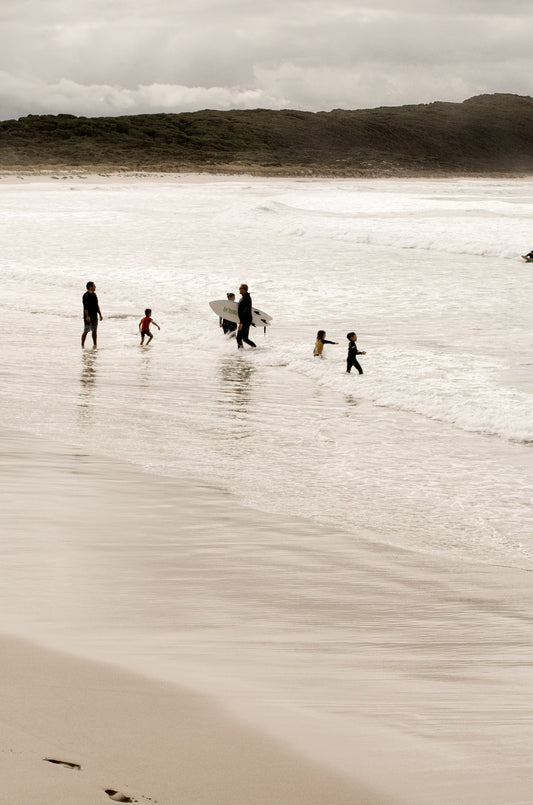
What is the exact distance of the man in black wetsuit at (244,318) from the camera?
18594 millimetres

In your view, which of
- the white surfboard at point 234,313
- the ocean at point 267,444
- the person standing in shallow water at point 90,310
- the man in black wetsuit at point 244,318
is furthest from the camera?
the white surfboard at point 234,313

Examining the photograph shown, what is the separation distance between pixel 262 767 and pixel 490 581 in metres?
3.79

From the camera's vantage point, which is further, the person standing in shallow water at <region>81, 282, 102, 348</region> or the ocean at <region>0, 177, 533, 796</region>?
the person standing in shallow water at <region>81, 282, 102, 348</region>

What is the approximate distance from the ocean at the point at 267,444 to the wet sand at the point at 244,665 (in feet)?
0.12

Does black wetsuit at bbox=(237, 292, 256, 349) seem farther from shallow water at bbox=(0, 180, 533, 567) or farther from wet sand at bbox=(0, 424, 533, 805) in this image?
wet sand at bbox=(0, 424, 533, 805)

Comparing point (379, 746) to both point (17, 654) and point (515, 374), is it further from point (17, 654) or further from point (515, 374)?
point (515, 374)

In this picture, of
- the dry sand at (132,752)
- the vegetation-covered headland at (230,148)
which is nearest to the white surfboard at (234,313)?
the dry sand at (132,752)

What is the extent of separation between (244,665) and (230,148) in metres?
150

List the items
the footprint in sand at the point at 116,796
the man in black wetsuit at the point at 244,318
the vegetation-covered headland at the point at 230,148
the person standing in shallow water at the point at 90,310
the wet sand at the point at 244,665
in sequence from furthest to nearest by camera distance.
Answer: the vegetation-covered headland at the point at 230,148
the man in black wetsuit at the point at 244,318
the person standing in shallow water at the point at 90,310
the wet sand at the point at 244,665
the footprint in sand at the point at 116,796

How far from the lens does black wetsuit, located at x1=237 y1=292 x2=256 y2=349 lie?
18625 mm

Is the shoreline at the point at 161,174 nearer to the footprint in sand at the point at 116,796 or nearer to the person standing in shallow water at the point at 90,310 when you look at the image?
the person standing in shallow water at the point at 90,310

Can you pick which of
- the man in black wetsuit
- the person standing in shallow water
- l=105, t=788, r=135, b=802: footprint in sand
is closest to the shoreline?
the person standing in shallow water

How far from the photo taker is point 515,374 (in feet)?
52.5

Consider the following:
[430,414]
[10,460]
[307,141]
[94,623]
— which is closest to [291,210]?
[430,414]
